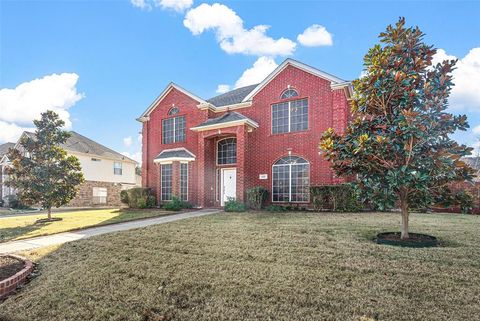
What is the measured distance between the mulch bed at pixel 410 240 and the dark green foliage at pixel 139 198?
14.5 meters

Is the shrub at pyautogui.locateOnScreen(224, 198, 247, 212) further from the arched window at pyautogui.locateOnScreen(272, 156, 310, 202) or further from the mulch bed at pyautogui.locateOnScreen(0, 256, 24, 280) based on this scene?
the mulch bed at pyautogui.locateOnScreen(0, 256, 24, 280)

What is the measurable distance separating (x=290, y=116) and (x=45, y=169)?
12.5 m

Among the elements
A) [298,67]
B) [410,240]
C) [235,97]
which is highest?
[298,67]

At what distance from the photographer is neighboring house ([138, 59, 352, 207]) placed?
44.6 feet

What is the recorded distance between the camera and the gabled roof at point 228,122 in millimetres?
14470

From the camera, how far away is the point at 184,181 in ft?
56.0

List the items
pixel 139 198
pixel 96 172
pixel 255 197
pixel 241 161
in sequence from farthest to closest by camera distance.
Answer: pixel 96 172 → pixel 139 198 → pixel 241 161 → pixel 255 197

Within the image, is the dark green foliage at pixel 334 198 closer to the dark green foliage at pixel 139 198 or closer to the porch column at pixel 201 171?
the porch column at pixel 201 171

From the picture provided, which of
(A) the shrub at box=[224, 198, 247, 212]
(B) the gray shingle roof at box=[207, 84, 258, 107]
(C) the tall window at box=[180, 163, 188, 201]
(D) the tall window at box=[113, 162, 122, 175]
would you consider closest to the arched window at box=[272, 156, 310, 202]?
(A) the shrub at box=[224, 198, 247, 212]

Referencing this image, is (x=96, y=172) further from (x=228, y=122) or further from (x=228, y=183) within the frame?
(x=228, y=122)

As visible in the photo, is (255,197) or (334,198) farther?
(255,197)

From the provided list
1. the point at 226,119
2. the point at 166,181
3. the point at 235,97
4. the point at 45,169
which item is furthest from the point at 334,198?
the point at 45,169

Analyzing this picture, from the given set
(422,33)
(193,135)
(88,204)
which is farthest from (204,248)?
(88,204)

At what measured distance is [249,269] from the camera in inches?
177
